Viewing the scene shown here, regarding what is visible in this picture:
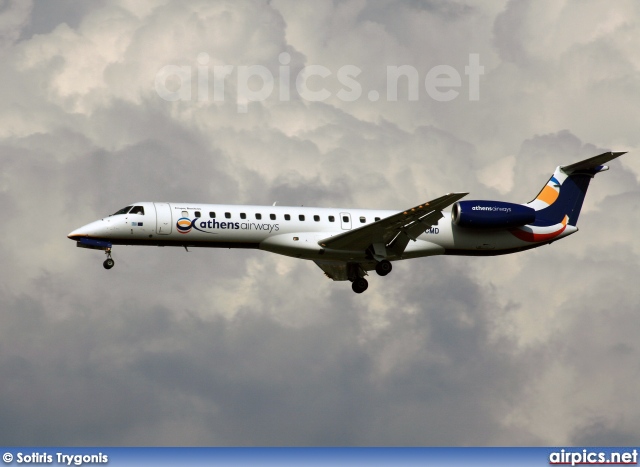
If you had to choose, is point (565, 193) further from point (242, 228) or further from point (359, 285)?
point (242, 228)

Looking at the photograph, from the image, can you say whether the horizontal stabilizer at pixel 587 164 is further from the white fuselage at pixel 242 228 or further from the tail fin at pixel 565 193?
the white fuselage at pixel 242 228

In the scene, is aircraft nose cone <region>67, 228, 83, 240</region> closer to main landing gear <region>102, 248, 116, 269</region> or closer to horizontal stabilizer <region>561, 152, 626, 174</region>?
main landing gear <region>102, 248, 116, 269</region>

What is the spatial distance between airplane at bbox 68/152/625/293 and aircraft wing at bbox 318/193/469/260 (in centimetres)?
4

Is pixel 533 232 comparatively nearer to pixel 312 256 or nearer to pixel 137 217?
pixel 312 256

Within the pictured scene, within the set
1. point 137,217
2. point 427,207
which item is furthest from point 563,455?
point 137,217

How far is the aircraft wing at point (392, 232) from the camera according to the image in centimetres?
5038

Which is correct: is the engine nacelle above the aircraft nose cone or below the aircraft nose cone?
above

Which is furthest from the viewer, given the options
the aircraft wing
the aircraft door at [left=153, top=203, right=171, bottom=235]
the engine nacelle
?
the engine nacelle

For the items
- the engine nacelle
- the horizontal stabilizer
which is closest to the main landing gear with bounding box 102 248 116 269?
the engine nacelle

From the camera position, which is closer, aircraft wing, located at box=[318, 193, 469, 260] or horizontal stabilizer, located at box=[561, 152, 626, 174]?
aircraft wing, located at box=[318, 193, 469, 260]

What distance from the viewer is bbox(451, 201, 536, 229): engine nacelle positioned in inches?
2124

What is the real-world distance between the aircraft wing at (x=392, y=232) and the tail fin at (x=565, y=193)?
6673 mm

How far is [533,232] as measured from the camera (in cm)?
5594

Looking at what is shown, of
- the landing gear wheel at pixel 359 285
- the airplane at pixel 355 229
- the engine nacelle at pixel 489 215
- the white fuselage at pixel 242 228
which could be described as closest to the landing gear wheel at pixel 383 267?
the airplane at pixel 355 229
